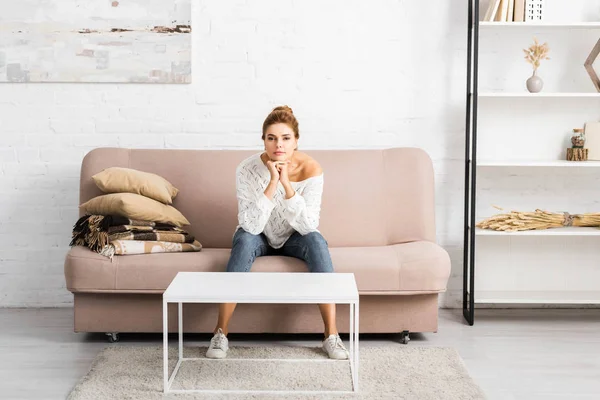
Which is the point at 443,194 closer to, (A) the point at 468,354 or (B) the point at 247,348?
(A) the point at 468,354

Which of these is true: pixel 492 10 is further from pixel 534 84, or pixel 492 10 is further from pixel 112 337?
pixel 112 337

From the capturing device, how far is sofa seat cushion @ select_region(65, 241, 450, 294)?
306 cm

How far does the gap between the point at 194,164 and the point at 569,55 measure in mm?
2155

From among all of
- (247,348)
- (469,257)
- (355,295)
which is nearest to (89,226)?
(247,348)

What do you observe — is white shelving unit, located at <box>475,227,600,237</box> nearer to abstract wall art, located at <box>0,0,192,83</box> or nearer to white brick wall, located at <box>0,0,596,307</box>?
white brick wall, located at <box>0,0,596,307</box>

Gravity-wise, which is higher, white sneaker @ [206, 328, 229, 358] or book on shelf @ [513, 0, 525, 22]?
book on shelf @ [513, 0, 525, 22]

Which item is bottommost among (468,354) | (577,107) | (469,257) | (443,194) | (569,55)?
(468,354)

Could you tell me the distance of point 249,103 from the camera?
3908 mm

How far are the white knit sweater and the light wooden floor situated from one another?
21.0 inches

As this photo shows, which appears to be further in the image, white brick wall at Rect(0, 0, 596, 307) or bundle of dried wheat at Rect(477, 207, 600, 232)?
white brick wall at Rect(0, 0, 596, 307)

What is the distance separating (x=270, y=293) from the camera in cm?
236

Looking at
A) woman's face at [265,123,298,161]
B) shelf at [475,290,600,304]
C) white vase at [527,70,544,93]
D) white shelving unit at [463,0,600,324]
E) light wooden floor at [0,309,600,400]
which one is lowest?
light wooden floor at [0,309,600,400]

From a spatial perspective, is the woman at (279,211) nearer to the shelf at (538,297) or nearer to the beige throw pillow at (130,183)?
the beige throw pillow at (130,183)

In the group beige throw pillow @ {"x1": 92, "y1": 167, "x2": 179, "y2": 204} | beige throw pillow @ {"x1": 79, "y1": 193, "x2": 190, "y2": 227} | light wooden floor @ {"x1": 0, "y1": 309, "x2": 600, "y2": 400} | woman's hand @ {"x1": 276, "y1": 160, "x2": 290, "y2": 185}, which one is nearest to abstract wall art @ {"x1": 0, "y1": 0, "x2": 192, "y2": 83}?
beige throw pillow @ {"x1": 92, "y1": 167, "x2": 179, "y2": 204}
